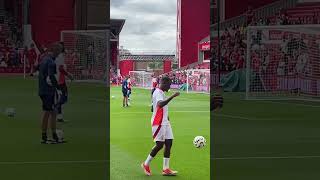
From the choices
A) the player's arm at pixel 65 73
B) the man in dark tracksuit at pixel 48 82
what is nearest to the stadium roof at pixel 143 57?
the player's arm at pixel 65 73

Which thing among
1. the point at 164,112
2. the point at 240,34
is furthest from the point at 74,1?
the point at 164,112

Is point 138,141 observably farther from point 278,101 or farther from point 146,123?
point 278,101

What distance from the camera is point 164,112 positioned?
5703 millimetres

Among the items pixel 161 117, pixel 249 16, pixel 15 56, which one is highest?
pixel 249 16

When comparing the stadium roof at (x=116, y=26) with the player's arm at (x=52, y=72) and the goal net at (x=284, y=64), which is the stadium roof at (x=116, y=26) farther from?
the player's arm at (x=52, y=72)

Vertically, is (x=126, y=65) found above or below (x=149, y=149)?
above

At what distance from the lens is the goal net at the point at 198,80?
29547 mm

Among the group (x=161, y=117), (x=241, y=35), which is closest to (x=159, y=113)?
(x=161, y=117)

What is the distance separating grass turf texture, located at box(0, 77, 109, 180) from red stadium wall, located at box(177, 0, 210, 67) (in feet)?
78.3

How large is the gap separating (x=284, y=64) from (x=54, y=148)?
15.1 metres

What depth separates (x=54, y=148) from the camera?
8.02m

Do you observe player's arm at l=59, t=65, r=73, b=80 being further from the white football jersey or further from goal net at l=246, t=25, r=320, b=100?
goal net at l=246, t=25, r=320, b=100

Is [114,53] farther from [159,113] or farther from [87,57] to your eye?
[159,113]

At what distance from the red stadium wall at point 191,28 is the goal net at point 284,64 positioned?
1528 centimetres
